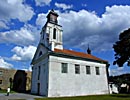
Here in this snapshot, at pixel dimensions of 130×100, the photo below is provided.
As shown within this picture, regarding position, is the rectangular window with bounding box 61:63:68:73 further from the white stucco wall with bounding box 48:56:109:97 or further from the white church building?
the white stucco wall with bounding box 48:56:109:97

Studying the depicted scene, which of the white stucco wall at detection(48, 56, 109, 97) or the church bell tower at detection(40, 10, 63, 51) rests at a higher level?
the church bell tower at detection(40, 10, 63, 51)

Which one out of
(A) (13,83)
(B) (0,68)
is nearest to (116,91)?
(A) (13,83)

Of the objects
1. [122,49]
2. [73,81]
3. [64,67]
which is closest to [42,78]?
[64,67]

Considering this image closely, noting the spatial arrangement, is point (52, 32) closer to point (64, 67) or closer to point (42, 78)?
point (64, 67)

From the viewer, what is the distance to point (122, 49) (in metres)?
33.7

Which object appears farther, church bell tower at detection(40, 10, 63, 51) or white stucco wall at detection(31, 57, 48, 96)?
church bell tower at detection(40, 10, 63, 51)

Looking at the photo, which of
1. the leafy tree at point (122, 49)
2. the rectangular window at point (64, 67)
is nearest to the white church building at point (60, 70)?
the rectangular window at point (64, 67)

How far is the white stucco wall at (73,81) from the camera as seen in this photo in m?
25.5

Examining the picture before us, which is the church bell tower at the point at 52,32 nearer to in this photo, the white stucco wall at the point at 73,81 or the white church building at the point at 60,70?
the white church building at the point at 60,70

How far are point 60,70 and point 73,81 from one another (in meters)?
3.24

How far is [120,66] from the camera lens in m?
34.7

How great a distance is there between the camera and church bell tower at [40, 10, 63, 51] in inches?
1221

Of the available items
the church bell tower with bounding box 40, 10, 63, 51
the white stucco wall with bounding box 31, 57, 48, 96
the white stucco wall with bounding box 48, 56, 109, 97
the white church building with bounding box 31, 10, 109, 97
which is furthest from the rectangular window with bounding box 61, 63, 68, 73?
the church bell tower with bounding box 40, 10, 63, 51

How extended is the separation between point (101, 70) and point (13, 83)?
85.4ft
